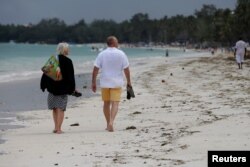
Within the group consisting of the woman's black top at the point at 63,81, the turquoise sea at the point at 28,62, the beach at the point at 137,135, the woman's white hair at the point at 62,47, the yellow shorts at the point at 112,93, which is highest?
the woman's white hair at the point at 62,47

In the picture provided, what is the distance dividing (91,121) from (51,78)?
186 cm

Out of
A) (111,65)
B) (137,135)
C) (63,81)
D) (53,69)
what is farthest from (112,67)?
(137,135)

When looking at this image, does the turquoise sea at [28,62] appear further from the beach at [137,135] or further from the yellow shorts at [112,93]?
the yellow shorts at [112,93]

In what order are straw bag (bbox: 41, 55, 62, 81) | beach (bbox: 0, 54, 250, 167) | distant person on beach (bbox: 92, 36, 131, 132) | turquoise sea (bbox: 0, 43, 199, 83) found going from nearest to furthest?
beach (bbox: 0, 54, 250, 167), straw bag (bbox: 41, 55, 62, 81), distant person on beach (bbox: 92, 36, 131, 132), turquoise sea (bbox: 0, 43, 199, 83)

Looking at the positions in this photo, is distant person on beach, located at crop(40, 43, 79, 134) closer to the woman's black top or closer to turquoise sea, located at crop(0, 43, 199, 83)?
the woman's black top

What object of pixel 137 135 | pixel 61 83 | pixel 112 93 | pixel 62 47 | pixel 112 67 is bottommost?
pixel 137 135

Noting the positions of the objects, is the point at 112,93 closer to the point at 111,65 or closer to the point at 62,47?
the point at 111,65

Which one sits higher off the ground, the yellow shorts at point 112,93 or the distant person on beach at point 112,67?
the distant person on beach at point 112,67

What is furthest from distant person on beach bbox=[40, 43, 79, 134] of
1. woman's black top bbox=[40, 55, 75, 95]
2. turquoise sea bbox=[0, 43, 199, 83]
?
turquoise sea bbox=[0, 43, 199, 83]

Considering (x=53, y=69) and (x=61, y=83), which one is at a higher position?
(x=53, y=69)

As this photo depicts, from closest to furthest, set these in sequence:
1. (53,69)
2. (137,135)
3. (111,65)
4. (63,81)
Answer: (137,135)
(53,69)
(63,81)
(111,65)

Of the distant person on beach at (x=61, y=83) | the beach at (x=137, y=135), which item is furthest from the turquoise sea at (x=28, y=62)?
the distant person on beach at (x=61, y=83)

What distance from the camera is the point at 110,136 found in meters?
8.35

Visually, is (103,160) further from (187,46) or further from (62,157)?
(187,46)
